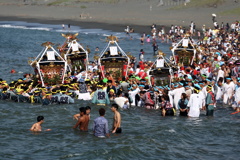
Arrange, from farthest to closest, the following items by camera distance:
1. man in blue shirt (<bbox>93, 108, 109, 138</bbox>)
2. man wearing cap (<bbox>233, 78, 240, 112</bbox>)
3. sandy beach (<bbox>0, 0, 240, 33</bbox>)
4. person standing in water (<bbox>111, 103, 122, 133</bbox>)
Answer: sandy beach (<bbox>0, 0, 240, 33</bbox>)
man wearing cap (<bbox>233, 78, 240, 112</bbox>)
person standing in water (<bbox>111, 103, 122, 133</bbox>)
man in blue shirt (<bbox>93, 108, 109, 138</bbox>)

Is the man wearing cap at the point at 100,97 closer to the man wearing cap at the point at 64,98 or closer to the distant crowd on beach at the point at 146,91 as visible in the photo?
the distant crowd on beach at the point at 146,91

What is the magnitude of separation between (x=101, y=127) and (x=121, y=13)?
2694 inches

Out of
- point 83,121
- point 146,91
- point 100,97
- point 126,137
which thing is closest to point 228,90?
point 146,91

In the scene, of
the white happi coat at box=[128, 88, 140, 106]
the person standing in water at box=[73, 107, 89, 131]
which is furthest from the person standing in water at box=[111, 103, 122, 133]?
the white happi coat at box=[128, 88, 140, 106]

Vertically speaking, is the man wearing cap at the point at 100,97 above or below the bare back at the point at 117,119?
above

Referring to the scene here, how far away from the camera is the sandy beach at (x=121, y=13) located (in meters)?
72.0

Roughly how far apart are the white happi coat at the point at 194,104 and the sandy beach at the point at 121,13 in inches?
1814

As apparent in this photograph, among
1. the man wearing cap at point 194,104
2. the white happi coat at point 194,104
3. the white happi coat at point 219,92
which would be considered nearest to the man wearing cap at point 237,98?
the white happi coat at point 219,92

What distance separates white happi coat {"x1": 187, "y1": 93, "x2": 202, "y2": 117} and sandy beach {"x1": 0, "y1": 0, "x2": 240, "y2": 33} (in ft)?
151

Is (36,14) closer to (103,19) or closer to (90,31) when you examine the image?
(103,19)

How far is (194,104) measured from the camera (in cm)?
2086

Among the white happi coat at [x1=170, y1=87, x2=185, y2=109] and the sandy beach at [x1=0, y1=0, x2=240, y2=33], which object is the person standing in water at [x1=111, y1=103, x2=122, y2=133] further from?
the sandy beach at [x1=0, y1=0, x2=240, y2=33]

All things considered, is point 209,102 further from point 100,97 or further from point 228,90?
point 100,97

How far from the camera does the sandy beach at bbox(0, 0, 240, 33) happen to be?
2835 inches
